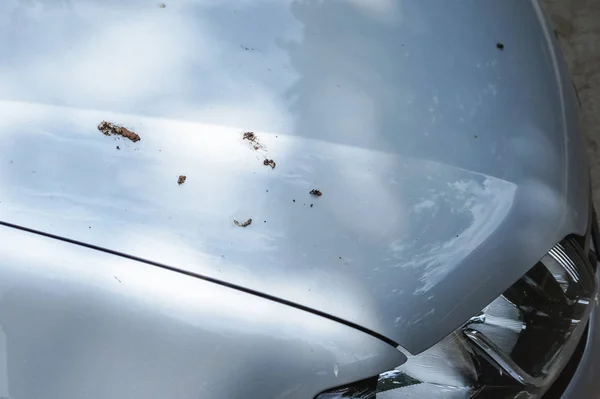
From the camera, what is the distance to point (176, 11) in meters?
1.46

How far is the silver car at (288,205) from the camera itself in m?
1.19

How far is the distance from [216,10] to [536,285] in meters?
0.92

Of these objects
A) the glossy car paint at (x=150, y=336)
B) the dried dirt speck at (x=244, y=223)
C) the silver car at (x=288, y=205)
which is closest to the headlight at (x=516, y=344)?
the silver car at (x=288, y=205)

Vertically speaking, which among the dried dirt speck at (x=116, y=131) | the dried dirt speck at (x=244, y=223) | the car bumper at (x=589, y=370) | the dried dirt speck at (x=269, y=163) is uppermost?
the dried dirt speck at (x=269, y=163)

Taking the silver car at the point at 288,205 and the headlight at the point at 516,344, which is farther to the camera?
the headlight at the point at 516,344

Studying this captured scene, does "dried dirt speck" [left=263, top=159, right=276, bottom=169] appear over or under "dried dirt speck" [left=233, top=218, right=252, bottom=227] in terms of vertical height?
over

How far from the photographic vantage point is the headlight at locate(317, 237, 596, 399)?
1.29m

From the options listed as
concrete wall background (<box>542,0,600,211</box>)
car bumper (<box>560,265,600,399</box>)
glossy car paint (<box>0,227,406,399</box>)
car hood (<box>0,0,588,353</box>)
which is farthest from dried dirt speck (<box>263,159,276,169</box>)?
concrete wall background (<box>542,0,600,211</box>)


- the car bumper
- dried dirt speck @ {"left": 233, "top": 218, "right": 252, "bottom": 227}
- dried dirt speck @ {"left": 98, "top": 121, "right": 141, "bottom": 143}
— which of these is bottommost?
the car bumper

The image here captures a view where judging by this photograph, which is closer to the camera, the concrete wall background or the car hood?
the car hood

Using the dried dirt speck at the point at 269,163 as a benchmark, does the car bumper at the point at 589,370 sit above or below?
below

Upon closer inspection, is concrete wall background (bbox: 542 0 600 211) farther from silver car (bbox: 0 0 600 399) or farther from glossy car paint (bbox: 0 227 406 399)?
glossy car paint (bbox: 0 227 406 399)

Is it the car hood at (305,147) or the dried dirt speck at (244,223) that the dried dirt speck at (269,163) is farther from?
the dried dirt speck at (244,223)

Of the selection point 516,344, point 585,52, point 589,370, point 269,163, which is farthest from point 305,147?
point 585,52
